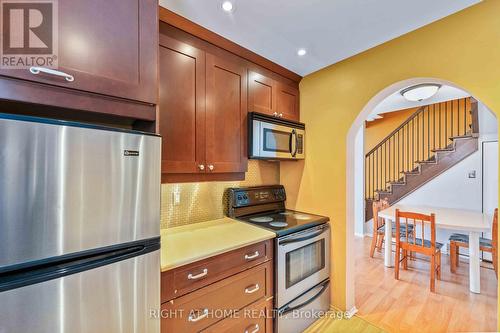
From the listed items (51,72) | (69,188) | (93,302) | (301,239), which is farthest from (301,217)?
(51,72)

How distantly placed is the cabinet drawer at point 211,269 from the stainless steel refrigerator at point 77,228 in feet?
0.41

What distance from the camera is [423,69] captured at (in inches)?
65.5

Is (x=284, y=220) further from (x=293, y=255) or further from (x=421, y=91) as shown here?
(x=421, y=91)

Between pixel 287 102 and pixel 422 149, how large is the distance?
14.5 ft

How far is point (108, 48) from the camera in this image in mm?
1019

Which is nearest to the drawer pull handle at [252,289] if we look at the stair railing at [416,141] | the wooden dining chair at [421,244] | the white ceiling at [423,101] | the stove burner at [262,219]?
the stove burner at [262,219]

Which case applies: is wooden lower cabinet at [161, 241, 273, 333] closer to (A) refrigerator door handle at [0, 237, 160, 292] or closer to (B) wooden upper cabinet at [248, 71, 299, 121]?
(A) refrigerator door handle at [0, 237, 160, 292]

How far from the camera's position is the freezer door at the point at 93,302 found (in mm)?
745

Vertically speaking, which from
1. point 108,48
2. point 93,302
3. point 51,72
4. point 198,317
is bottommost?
point 198,317

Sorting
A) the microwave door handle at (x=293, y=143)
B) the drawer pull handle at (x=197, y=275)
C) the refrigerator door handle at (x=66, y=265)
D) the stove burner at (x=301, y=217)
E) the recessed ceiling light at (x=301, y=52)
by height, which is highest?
the recessed ceiling light at (x=301, y=52)

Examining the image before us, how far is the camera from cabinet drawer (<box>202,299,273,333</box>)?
1.42 meters

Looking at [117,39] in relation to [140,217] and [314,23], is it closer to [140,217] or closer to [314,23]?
[140,217]

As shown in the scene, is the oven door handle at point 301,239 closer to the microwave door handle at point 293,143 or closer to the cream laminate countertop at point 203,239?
the cream laminate countertop at point 203,239

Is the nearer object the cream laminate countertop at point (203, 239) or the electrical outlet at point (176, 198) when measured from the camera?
the cream laminate countertop at point (203, 239)
